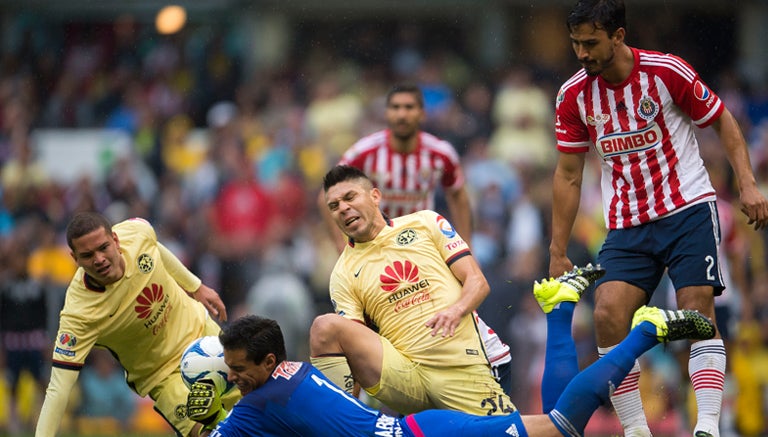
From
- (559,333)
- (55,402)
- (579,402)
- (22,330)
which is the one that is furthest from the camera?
(22,330)

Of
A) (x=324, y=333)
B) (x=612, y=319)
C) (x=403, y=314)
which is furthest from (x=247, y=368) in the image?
(x=612, y=319)

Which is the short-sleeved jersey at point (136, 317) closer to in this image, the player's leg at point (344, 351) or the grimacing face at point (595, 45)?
the player's leg at point (344, 351)

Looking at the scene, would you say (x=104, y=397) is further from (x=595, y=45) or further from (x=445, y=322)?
(x=595, y=45)

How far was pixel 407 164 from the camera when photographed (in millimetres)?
9734

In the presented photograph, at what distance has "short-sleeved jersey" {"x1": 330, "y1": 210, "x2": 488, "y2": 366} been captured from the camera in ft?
23.2

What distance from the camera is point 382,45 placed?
17547mm

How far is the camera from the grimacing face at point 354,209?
7.28 metres

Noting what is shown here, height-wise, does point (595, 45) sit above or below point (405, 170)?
above

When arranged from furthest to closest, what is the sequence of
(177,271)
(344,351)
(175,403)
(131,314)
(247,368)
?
(177,271) < (175,403) < (131,314) < (344,351) < (247,368)

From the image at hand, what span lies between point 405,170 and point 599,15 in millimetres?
3309

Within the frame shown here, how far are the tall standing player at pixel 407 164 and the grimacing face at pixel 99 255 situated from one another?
Result: 2.47 metres

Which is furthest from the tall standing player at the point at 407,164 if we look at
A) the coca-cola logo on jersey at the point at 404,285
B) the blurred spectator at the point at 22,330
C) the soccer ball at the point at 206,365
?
the blurred spectator at the point at 22,330

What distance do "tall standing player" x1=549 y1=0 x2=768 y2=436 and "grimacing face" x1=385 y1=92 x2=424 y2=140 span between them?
2665mm

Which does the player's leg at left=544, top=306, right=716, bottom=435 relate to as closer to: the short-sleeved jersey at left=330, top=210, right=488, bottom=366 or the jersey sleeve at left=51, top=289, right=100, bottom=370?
the short-sleeved jersey at left=330, top=210, right=488, bottom=366
